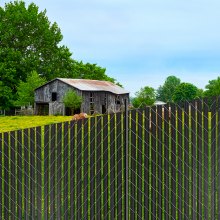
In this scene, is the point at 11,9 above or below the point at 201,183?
above

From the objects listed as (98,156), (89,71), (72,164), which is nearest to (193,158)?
(98,156)

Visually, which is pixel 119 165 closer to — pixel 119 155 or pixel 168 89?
pixel 119 155

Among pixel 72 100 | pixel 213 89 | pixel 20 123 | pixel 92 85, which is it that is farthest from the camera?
pixel 213 89

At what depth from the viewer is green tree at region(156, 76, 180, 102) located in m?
140

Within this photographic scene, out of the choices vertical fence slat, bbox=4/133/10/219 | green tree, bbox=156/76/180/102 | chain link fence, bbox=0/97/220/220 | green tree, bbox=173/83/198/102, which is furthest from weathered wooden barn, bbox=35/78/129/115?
green tree, bbox=156/76/180/102

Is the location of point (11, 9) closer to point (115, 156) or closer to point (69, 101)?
point (69, 101)

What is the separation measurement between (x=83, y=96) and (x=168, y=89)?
9628cm

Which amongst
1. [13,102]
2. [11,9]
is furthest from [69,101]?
[11,9]

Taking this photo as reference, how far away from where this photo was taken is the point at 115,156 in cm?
747

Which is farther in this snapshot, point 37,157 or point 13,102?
point 13,102

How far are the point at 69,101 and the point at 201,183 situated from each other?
38858 millimetres

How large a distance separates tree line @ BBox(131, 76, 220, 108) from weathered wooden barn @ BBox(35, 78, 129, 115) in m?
3.72

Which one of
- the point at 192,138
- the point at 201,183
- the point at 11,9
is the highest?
the point at 11,9

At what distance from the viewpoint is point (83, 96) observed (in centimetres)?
4728
